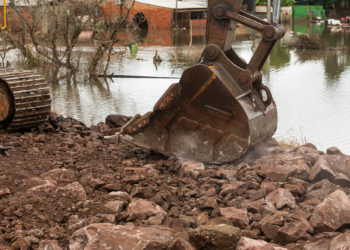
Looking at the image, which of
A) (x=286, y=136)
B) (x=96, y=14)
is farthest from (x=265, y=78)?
(x=286, y=136)

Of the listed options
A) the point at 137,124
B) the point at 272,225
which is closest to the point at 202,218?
the point at 272,225

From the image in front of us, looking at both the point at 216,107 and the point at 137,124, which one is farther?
the point at 137,124

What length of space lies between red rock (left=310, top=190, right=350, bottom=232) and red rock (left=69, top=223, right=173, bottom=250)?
3.04 ft

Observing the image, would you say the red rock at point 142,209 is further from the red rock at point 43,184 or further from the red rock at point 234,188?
the red rock at point 43,184

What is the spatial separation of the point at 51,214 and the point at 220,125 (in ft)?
5.88

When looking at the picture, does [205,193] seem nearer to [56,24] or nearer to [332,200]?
[332,200]

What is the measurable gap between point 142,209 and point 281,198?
1009 mm

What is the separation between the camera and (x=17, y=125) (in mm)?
6430

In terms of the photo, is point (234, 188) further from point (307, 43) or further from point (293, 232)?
point (307, 43)

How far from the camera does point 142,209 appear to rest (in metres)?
3.89

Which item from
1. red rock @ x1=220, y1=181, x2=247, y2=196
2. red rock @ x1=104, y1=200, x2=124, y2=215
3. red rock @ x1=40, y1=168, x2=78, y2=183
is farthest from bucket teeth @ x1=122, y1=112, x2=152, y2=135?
red rock @ x1=104, y1=200, x2=124, y2=215

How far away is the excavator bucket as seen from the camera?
4.96 m

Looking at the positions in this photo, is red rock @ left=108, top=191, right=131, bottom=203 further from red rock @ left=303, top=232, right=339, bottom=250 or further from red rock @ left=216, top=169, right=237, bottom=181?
red rock @ left=303, top=232, right=339, bottom=250

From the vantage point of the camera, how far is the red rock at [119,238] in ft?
10.8
